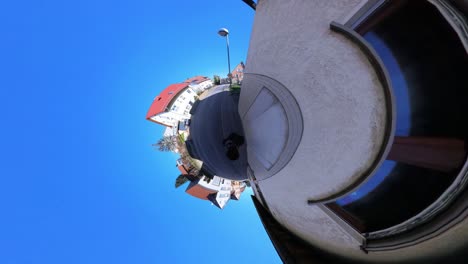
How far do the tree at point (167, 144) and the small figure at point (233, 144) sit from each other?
4.01 ft

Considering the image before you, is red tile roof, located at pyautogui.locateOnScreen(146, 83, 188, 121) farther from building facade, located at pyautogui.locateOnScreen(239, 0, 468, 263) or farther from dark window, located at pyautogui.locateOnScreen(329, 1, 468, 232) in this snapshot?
dark window, located at pyautogui.locateOnScreen(329, 1, 468, 232)

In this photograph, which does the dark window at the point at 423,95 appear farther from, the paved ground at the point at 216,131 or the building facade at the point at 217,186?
the building facade at the point at 217,186

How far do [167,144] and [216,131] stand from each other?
1.30 meters

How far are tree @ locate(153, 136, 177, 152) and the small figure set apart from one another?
1.22 meters

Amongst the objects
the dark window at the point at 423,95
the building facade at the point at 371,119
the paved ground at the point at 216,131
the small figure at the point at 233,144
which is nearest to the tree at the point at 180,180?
the paved ground at the point at 216,131

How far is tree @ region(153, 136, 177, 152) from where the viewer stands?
3.53 m

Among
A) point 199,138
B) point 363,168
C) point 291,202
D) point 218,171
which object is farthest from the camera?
point 218,171

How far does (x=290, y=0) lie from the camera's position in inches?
58.8

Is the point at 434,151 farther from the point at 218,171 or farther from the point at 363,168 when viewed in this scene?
the point at 218,171

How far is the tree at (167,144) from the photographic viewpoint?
11.6 feet

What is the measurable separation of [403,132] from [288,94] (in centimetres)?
96

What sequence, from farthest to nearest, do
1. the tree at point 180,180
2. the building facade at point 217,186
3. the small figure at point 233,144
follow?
the tree at point 180,180 → the building facade at point 217,186 → the small figure at point 233,144

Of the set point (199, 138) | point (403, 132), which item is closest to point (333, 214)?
point (403, 132)

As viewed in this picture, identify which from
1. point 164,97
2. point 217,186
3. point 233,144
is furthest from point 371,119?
point 164,97
